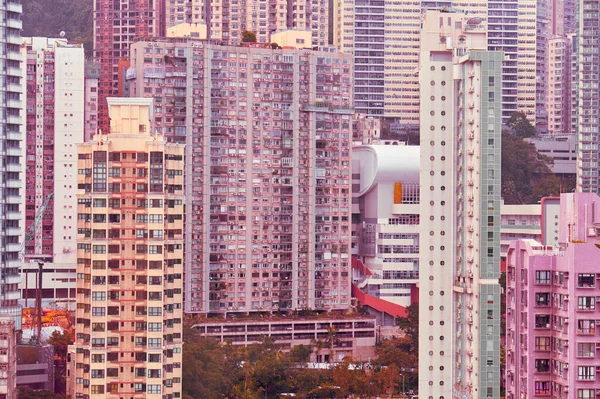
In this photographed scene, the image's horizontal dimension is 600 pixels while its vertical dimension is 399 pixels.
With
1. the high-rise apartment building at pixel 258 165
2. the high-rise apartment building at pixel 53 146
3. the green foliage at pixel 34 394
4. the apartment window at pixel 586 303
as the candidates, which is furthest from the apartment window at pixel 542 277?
the high-rise apartment building at pixel 53 146

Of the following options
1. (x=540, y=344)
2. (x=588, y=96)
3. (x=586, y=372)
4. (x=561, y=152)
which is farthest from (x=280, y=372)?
(x=561, y=152)

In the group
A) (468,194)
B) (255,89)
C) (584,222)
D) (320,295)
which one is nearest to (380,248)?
(320,295)

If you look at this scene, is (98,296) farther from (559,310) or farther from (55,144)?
(55,144)

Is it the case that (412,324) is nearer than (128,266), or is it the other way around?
(128,266)

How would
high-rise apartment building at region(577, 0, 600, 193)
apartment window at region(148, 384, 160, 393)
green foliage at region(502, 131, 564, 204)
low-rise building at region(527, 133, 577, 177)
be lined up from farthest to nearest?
low-rise building at region(527, 133, 577, 177), green foliage at region(502, 131, 564, 204), high-rise apartment building at region(577, 0, 600, 193), apartment window at region(148, 384, 160, 393)

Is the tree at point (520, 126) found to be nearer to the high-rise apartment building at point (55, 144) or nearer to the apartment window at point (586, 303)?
the high-rise apartment building at point (55, 144)

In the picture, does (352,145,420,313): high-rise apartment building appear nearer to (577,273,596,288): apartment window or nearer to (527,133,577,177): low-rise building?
(527,133,577,177): low-rise building

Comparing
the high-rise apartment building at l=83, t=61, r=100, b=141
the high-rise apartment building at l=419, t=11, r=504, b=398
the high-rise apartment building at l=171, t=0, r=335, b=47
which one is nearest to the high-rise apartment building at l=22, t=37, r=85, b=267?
the high-rise apartment building at l=83, t=61, r=100, b=141
